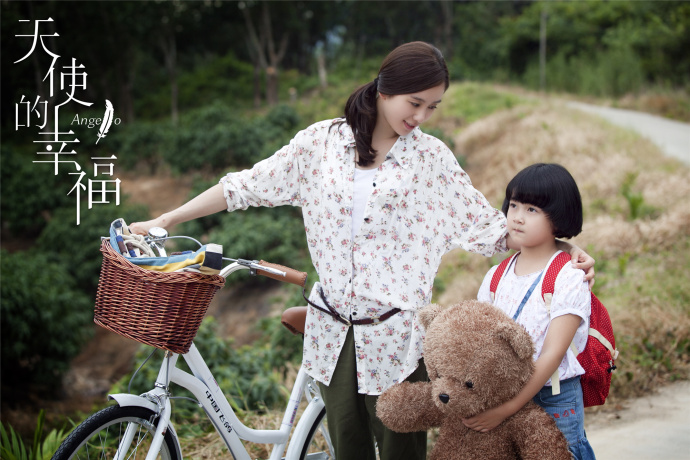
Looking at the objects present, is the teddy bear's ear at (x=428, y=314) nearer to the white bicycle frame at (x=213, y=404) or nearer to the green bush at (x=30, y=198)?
the white bicycle frame at (x=213, y=404)

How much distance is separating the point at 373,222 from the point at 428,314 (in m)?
0.35

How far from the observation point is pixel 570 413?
1.93 m

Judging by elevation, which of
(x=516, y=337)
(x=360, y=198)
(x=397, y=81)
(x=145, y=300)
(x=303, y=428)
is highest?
(x=397, y=81)

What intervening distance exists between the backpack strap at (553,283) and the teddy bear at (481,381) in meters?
0.10

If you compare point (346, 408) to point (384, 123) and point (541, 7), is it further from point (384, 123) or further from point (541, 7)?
point (541, 7)

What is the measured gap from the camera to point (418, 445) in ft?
7.34

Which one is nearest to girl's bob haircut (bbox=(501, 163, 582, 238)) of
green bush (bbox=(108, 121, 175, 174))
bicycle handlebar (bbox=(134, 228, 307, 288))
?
bicycle handlebar (bbox=(134, 228, 307, 288))

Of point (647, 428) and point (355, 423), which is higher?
point (355, 423)

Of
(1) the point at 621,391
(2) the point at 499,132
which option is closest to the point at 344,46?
(2) the point at 499,132

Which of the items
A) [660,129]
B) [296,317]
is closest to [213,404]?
[296,317]

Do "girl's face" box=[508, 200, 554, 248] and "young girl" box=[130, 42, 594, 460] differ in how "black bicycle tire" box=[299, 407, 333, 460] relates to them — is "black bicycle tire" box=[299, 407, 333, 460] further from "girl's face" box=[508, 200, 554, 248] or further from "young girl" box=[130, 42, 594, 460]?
"girl's face" box=[508, 200, 554, 248]

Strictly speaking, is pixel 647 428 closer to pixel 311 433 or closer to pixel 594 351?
pixel 594 351

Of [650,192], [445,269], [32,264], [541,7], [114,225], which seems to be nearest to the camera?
[114,225]

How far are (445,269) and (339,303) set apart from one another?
5149 mm
